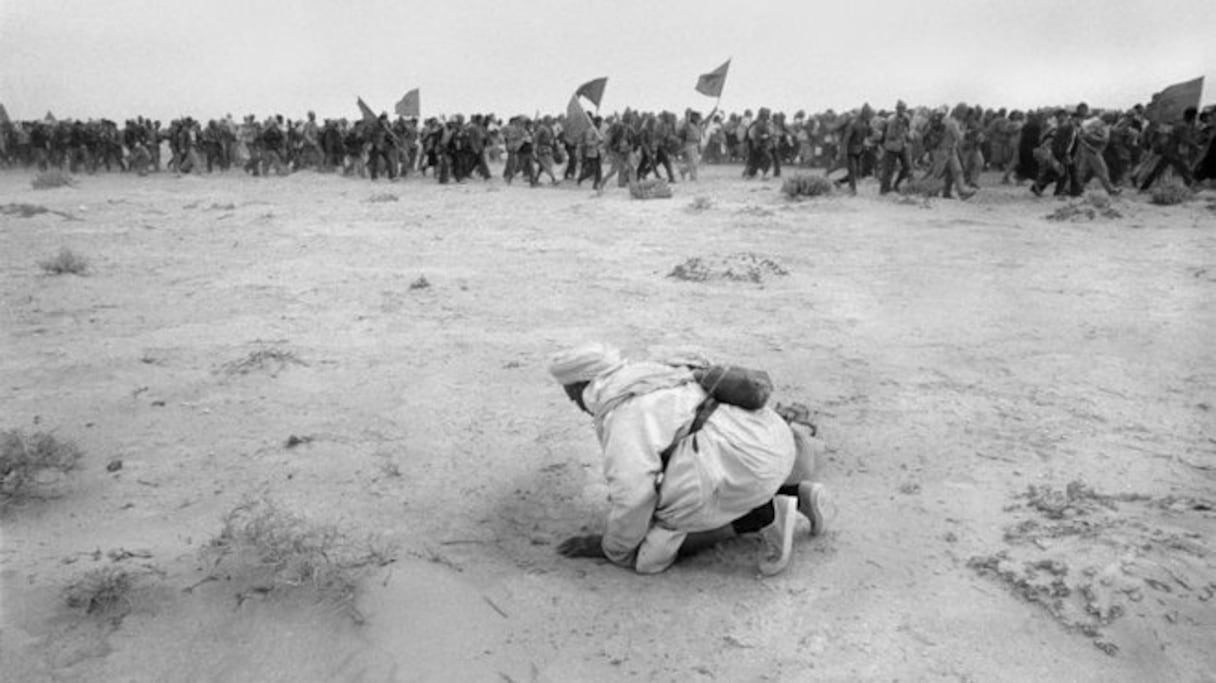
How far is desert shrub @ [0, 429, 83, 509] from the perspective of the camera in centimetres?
351

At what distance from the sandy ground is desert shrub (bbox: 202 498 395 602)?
75 mm

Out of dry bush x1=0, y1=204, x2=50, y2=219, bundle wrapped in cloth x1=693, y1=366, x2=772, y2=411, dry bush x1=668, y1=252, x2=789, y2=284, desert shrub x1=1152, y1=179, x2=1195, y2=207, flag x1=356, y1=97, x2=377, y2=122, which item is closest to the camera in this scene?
bundle wrapped in cloth x1=693, y1=366, x2=772, y2=411

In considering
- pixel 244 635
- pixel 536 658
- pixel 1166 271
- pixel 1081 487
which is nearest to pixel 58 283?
pixel 244 635

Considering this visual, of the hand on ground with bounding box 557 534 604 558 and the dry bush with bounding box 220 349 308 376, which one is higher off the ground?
the dry bush with bounding box 220 349 308 376

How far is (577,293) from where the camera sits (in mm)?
7449

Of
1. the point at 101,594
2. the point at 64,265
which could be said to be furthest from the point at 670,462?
the point at 64,265

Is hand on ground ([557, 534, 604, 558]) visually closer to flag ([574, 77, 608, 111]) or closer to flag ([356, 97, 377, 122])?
flag ([574, 77, 608, 111])

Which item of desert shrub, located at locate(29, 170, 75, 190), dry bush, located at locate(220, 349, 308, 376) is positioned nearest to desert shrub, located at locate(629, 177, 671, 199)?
dry bush, located at locate(220, 349, 308, 376)

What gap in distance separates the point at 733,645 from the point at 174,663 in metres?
1.81

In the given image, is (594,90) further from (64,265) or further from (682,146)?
(64,265)

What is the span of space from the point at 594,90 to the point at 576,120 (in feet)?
2.38

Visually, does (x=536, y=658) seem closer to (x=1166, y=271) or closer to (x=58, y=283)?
(x=58, y=283)

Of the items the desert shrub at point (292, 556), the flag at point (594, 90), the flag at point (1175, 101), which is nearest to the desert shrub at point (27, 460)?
the desert shrub at point (292, 556)

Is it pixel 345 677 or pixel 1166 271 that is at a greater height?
pixel 1166 271
